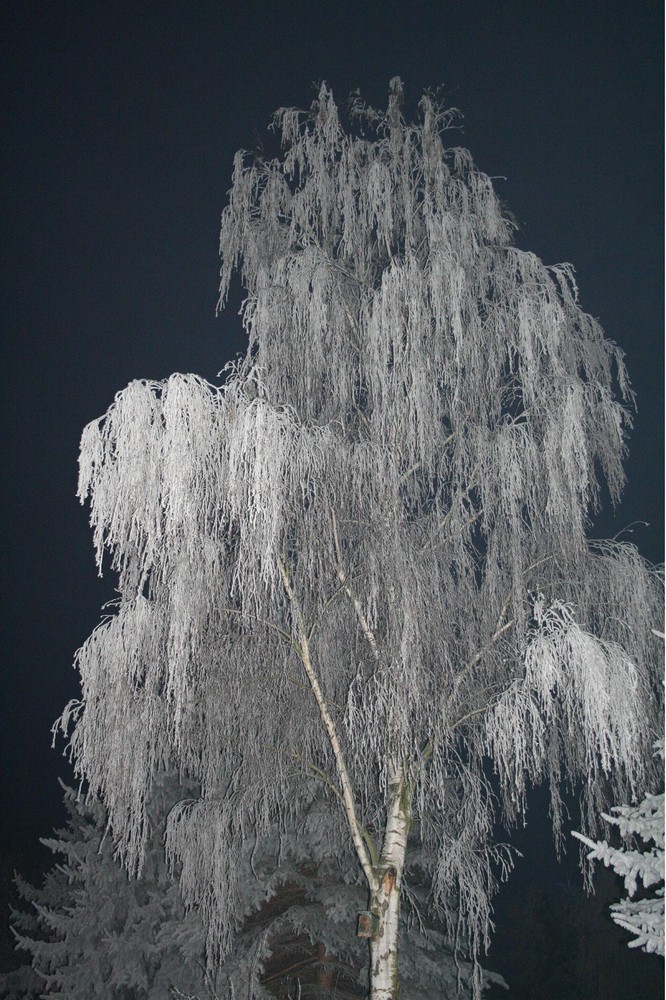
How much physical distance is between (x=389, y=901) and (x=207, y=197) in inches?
609

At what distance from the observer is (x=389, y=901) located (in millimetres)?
4336

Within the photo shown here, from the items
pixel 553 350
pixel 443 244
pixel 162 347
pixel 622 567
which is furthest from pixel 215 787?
pixel 162 347

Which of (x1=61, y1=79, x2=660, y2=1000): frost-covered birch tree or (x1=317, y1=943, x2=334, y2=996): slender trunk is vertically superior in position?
(x1=61, y1=79, x2=660, y2=1000): frost-covered birch tree

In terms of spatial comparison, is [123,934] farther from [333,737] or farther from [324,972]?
[333,737]

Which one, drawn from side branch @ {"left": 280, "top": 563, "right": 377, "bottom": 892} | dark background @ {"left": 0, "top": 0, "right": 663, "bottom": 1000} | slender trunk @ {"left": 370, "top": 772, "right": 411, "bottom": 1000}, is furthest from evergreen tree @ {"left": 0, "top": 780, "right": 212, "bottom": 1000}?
dark background @ {"left": 0, "top": 0, "right": 663, "bottom": 1000}

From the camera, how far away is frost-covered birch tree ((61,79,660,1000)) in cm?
396

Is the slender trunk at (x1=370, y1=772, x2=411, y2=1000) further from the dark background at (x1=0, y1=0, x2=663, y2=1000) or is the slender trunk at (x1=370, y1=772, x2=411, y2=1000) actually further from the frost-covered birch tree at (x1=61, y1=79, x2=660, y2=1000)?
the dark background at (x1=0, y1=0, x2=663, y2=1000)

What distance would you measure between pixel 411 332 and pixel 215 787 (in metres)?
3.31

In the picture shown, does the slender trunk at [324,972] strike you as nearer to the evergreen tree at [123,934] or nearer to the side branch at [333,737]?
the evergreen tree at [123,934]

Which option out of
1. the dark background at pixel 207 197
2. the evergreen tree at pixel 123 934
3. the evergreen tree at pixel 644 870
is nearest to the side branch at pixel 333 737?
the evergreen tree at pixel 644 870

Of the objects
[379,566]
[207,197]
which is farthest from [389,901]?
[207,197]

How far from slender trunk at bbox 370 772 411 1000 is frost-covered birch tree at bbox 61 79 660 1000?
0.05 feet

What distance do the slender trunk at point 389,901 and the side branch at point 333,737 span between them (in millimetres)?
110

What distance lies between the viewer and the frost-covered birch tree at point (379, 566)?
3.96 meters
